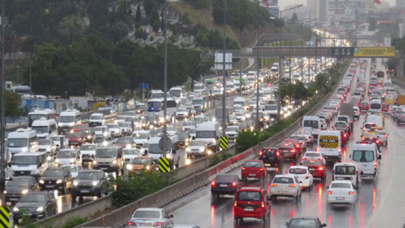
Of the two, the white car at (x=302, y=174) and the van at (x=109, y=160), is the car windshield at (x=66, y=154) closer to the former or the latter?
the van at (x=109, y=160)

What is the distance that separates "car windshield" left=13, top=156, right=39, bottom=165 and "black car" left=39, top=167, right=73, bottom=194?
3.86 m

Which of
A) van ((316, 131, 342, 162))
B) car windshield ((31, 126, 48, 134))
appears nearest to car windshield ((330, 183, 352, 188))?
van ((316, 131, 342, 162))

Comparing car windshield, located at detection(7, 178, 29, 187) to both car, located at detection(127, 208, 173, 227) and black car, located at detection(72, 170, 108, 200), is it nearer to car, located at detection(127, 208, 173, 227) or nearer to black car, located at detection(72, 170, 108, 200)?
black car, located at detection(72, 170, 108, 200)

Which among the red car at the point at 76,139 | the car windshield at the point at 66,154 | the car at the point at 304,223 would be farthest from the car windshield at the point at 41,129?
the car at the point at 304,223

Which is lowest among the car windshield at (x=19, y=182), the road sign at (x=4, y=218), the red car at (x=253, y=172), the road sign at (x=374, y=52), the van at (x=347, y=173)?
the red car at (x=253, y=172)

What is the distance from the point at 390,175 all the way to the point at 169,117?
43777 mm

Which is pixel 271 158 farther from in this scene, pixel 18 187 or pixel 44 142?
pixel 18 187

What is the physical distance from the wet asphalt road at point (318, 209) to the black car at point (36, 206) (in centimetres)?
456

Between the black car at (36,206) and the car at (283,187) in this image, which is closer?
the black car at (36,206)

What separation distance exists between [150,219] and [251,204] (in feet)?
19.0

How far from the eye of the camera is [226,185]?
4019 cm

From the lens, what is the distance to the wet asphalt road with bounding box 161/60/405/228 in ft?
108

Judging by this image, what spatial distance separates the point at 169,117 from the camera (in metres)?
92.1

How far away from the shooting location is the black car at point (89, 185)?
3765cm
